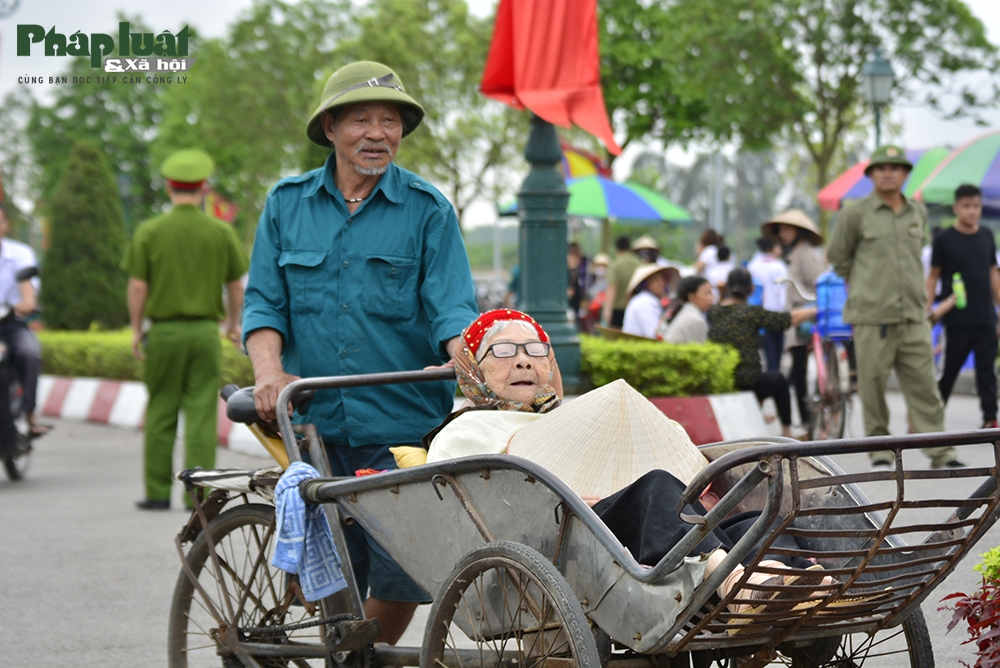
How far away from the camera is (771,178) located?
4488 inches

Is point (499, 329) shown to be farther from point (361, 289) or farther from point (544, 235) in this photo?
point (544, 235)

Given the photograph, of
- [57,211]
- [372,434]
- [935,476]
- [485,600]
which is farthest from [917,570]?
[57,211]

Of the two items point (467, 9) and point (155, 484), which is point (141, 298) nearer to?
point (155, 484)

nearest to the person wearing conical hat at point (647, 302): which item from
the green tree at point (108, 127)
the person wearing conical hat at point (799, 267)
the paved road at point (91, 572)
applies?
the person wearing conical hat at point (799, 267)

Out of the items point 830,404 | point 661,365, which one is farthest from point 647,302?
point 661,365

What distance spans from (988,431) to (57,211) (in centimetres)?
1785

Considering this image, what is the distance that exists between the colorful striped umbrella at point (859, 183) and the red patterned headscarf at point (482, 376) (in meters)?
13.7

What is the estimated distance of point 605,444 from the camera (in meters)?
3.35

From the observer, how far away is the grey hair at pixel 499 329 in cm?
376

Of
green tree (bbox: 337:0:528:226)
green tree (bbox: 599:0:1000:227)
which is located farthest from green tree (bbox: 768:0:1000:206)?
green tree (bbox: 337:0:528:226)

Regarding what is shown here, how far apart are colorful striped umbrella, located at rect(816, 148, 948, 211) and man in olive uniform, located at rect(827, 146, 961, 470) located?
784 cm

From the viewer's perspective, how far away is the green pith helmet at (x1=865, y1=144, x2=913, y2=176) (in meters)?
8.84

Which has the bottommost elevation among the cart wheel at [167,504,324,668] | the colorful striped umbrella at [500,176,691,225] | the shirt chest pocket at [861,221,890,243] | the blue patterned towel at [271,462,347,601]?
the cart wheel at [167,504,324,668]
